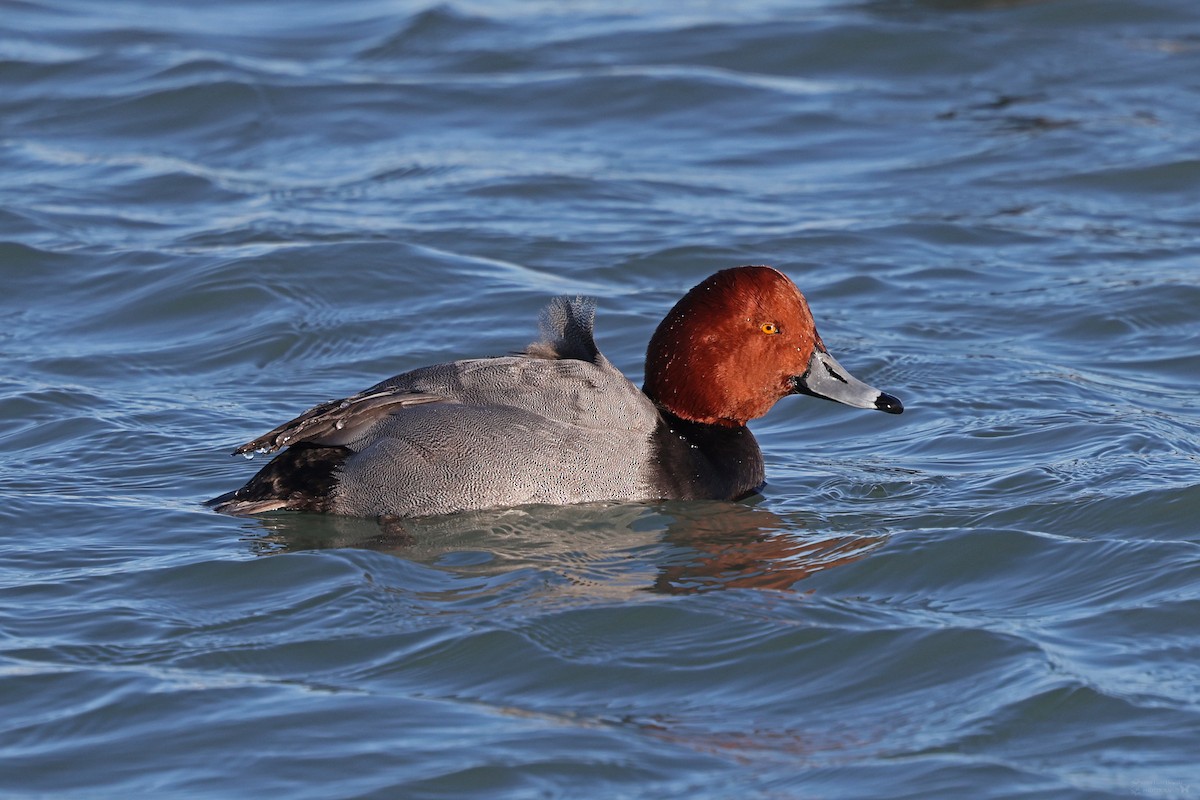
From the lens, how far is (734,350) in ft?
23.5

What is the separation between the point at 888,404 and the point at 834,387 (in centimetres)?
23

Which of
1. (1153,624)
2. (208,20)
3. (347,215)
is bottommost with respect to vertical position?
(1153,624)

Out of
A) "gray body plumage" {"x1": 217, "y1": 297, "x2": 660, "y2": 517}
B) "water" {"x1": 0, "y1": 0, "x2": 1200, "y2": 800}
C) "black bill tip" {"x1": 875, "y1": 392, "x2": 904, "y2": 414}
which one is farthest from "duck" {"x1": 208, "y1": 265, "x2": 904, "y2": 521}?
"black bill tip" {"x1": 875, "y1": 392, "x2": 904, "y2": 414}

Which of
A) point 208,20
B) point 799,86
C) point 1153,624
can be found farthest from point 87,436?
point 208,20

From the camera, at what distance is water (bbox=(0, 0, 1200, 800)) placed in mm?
5109

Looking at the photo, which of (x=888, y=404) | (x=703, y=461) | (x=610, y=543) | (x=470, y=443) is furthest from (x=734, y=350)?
(x=470, y=443)

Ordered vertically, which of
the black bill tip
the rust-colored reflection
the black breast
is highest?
the black bill tip

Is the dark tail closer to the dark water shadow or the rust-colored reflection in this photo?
the dark water shadow

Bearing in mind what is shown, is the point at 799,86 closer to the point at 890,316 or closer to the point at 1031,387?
the point at 890,316

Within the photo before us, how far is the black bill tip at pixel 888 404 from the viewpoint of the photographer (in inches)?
288

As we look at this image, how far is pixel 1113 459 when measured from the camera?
7.45 m

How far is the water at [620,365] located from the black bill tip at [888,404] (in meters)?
0.33

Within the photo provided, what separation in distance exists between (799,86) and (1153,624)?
30.7 ft

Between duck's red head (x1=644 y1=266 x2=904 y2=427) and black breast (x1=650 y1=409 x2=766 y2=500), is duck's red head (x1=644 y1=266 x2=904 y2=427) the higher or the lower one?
the higher one
